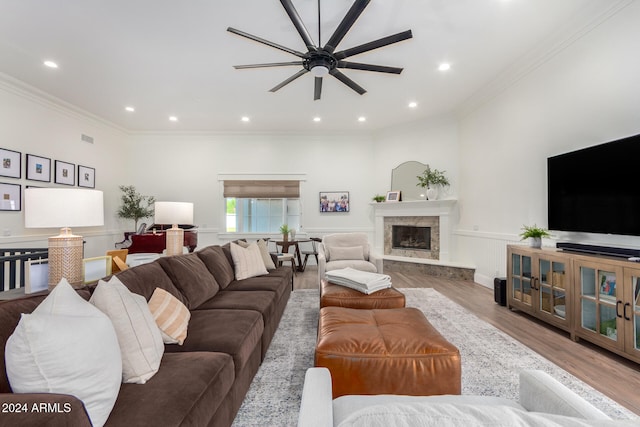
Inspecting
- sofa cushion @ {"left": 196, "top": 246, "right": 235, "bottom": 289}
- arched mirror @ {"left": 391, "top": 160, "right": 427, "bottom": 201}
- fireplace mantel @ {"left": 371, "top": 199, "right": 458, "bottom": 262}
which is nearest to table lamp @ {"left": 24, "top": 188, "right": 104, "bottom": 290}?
sofa cushion @ {"left": 196, "top": 246, "right": 235, "bottom": 289}

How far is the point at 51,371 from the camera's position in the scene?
0.85 metres

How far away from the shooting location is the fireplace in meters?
5.61

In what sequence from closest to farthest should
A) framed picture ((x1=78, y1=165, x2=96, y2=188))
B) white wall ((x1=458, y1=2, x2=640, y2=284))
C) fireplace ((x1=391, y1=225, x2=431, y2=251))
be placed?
white wall ((x1=458, y1=2, x2=640, y2=284)), framed picture ((x1=78, y1=165, x2=96, y2=188)), fireplace ((x1=391, y1=225, x2=431, y2=251))

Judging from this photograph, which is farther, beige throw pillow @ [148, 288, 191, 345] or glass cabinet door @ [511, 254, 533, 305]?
glass cabinet door @ [511, 254, 533, 305]

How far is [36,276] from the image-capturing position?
1.56 m

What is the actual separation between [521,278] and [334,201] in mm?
3785

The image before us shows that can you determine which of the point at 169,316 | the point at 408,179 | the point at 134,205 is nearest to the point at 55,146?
the point at 134,205

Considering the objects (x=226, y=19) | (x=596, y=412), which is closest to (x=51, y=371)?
(x=596, y=412)

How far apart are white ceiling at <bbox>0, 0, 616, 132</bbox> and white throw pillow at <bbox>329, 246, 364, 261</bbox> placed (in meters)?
2.38

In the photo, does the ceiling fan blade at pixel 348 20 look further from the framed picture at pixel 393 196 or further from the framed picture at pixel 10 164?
the framed picture at pixel 10 164

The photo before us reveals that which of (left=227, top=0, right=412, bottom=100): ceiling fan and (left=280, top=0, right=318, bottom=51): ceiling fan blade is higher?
(left=280, top=0, right=318, bottom=51): ceiling fan blade

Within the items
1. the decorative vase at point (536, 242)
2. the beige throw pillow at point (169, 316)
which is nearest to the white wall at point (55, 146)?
the beige throw pillow at point (169, 316)

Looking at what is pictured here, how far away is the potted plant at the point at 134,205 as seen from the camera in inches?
225

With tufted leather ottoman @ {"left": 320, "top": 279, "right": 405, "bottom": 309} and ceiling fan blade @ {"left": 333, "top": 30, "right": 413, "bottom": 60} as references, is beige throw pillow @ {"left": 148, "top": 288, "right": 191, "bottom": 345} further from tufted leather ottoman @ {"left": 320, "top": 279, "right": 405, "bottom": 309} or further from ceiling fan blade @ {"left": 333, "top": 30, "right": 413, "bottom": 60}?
ceiling fan blade @ {"left": 333, "top": 30, "right": 413, "bottom": 60}
